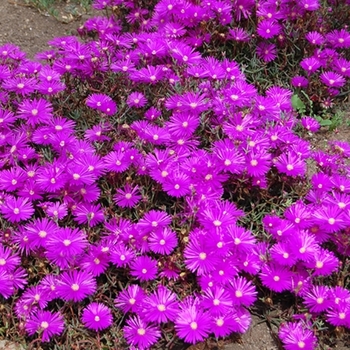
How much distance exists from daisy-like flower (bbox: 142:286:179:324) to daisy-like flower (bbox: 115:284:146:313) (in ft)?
0.08

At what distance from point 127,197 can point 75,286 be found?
0.48 metres

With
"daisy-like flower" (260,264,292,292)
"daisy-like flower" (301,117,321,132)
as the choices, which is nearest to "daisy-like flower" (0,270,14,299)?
"daisy-like flower" (260,264,292,292)

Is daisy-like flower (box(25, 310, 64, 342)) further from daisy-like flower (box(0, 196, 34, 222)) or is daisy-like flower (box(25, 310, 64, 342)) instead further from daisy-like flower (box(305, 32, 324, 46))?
daisy-like flower (box(305, 32, 324, 46))

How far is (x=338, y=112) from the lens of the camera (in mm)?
3396

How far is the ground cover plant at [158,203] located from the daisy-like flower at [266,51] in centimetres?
22

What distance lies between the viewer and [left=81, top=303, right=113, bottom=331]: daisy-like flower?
2.25 meters

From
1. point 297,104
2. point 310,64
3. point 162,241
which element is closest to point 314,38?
point 310,64

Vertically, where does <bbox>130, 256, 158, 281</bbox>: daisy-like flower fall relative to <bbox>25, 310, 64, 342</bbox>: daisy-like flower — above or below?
above

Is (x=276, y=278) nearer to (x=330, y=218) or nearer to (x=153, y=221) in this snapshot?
(x=330, y=218)

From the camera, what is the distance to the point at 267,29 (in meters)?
3.40

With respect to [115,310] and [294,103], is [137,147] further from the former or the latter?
[294,103]

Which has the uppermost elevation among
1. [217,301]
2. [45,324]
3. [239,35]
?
[239,35]

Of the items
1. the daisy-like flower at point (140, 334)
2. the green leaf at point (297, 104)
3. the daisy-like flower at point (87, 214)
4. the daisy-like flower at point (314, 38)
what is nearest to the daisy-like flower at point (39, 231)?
the daisy-like flower at point (87, 214)

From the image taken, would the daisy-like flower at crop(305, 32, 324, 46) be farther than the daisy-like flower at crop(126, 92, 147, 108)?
Yes
